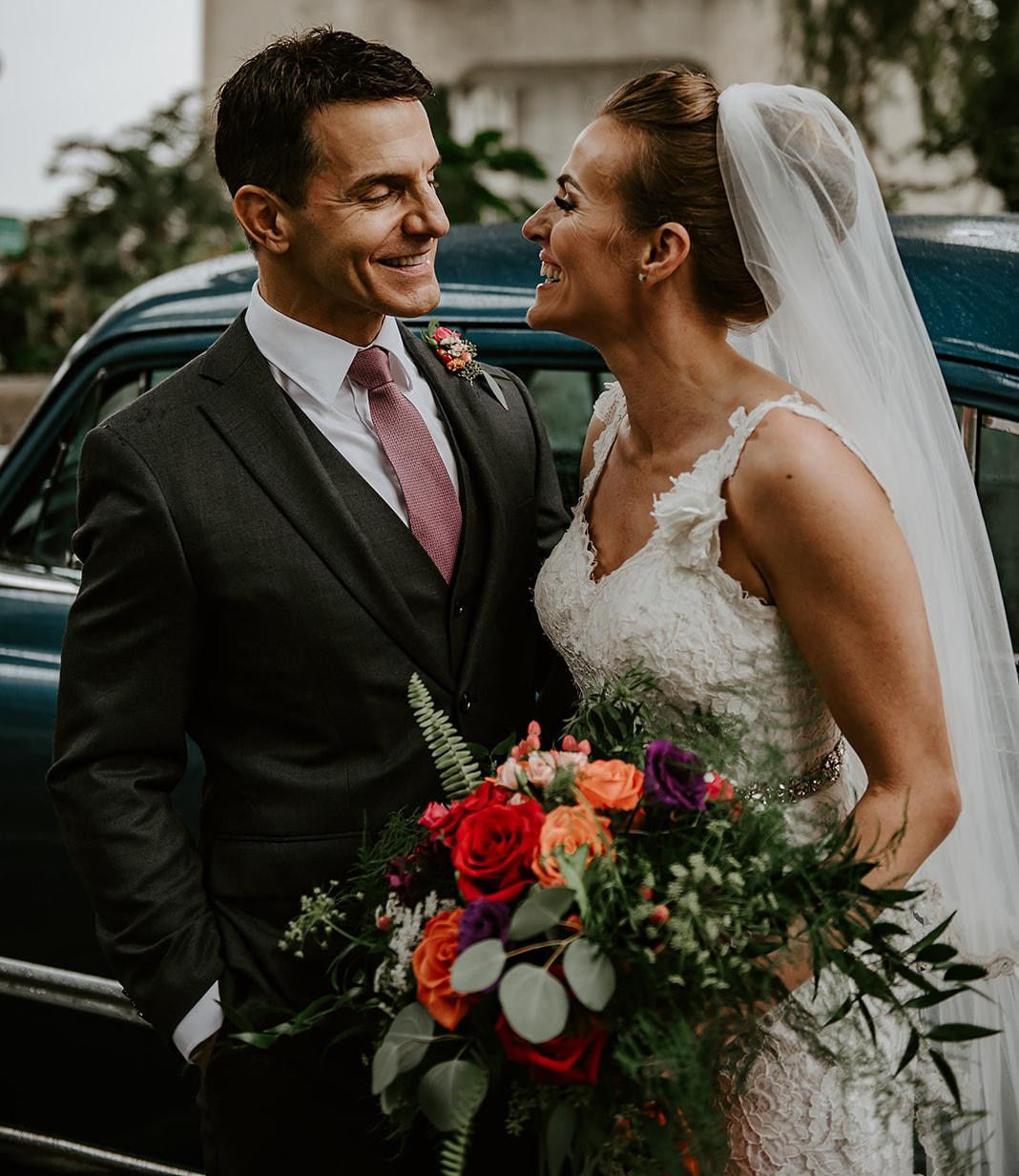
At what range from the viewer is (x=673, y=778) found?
5.39 feet

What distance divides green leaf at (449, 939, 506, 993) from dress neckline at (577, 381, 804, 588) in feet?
2.73

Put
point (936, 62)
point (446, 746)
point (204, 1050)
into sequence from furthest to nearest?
point (936, 62), point (204, 1050), point (446, 746)

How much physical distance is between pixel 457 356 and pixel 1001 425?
3.14 feet

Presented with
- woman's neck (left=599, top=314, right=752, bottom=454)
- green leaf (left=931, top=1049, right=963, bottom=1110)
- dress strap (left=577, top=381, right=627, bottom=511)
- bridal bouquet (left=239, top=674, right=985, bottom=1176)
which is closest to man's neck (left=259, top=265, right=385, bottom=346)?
woman's neck (left=599, top=314, right=752, bottom=454)

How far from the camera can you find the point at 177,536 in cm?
204

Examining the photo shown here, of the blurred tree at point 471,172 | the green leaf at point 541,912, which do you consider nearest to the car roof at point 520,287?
the green leaf at point 541,912

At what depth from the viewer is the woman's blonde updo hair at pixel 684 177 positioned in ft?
7.18

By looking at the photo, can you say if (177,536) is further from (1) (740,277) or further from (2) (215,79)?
(2) (215,79)

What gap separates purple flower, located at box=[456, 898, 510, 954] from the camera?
1.59m

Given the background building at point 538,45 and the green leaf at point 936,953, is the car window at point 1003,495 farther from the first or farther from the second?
the background building at point 538,45

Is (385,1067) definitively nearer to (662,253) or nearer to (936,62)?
(662,253)

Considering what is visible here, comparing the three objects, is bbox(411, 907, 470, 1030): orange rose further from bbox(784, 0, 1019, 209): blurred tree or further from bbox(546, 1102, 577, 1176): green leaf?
bbox(784, 0, 1019, 209): blurred tree

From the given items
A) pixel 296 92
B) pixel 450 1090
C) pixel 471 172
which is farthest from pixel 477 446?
pixel 471 172

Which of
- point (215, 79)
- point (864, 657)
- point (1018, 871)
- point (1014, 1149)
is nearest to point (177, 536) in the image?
point (864, 657)
